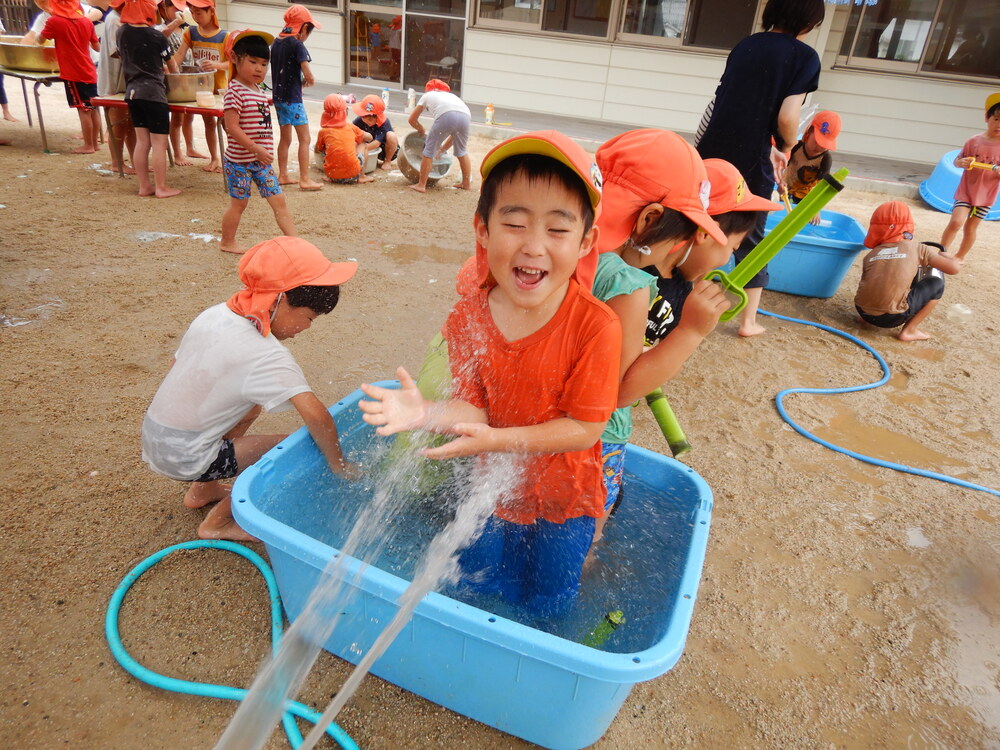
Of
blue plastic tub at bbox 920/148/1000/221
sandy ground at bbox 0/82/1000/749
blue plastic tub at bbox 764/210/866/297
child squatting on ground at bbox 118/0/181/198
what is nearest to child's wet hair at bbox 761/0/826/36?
blue plastic tub at bbox 764/210/866/297

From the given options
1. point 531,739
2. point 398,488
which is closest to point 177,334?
point 398,488

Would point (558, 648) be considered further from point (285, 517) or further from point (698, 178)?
point (698, 178)

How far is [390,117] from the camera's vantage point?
9.53 meters

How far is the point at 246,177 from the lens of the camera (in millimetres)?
4367

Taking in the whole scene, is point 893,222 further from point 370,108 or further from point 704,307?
point 370,108

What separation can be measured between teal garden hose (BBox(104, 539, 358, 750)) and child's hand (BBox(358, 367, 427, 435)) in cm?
77

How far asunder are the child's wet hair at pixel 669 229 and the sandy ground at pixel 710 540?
1.23 meters

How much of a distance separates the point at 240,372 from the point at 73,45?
5.97 m

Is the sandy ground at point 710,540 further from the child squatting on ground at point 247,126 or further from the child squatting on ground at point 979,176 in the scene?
the child squatting on ground at point 979,176

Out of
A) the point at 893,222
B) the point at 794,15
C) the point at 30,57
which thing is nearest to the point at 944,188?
the point at 893,222

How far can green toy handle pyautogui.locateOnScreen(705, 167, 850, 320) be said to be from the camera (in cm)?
164

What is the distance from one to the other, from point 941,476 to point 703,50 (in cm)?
944

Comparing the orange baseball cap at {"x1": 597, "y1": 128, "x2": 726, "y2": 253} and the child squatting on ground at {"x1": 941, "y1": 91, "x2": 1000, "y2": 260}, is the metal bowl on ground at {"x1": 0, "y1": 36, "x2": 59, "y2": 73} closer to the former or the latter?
the orange baseball cap at {"x1": 597, "y1": 128, "x2": 726, "y2": 253}

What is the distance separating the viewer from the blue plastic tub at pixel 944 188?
8.02 m
